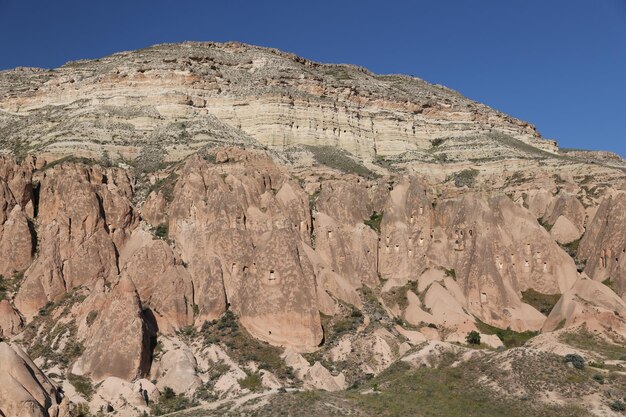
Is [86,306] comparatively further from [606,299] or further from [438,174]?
[438,174]

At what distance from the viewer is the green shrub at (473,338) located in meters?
59.4

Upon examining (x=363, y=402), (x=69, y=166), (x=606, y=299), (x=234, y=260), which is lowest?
(x=363, y=402)

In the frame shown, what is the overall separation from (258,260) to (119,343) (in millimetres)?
13737

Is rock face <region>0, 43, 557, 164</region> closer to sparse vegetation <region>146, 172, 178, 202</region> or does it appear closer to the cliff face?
the cliff face

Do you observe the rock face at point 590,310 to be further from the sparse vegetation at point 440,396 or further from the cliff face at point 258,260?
the sparse vegetation at point 440,396

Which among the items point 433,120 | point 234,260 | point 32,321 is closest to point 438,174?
point 433,120

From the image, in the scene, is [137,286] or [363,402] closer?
[363,402]

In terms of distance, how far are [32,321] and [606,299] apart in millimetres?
44463

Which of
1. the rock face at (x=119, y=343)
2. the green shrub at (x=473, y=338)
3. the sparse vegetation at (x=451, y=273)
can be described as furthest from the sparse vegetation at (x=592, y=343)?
the rock face at (x=119, y=343)

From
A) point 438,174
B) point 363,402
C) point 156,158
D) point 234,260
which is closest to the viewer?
point 363,402

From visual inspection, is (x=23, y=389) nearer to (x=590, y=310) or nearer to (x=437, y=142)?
(x=590, y=310)

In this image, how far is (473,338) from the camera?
59.6 m

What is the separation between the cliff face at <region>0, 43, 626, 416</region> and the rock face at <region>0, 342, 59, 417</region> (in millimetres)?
200

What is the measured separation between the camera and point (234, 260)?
201 ft
